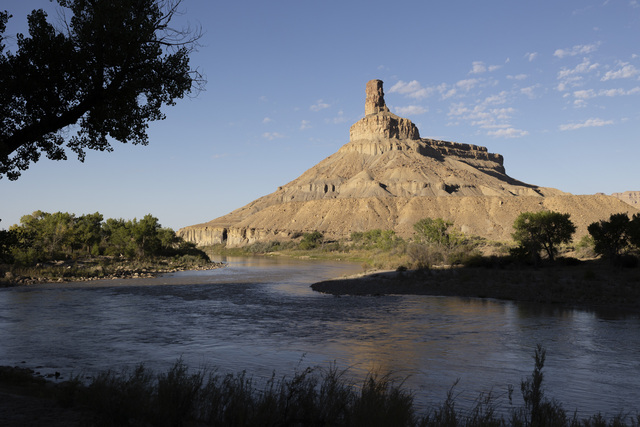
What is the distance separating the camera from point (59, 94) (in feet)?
37.1

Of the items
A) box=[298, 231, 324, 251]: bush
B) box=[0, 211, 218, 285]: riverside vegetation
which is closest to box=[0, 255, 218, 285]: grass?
box=[0, 211, 218, 285]: riverside vegetation

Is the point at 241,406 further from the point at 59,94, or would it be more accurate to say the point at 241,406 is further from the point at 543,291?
the point at 543,291

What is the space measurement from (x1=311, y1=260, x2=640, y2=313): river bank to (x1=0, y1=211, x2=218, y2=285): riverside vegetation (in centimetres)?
2413

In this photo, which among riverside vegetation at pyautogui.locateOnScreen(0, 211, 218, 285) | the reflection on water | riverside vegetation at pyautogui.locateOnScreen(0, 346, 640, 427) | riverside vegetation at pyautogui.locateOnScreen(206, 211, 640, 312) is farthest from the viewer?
riverside vegetation at pyautogui.locateOnScreen(0, 211, 218, 285)

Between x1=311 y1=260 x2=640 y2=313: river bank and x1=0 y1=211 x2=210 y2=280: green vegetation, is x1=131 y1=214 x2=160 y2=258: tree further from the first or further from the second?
x1=311 y1=260 x2=640 y2=313: river bank

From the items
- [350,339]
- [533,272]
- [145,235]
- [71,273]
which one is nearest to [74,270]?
[71,273]

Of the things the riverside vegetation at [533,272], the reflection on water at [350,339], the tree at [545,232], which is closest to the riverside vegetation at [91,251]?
the reflection on water at [350,339]

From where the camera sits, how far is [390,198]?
13825 cm

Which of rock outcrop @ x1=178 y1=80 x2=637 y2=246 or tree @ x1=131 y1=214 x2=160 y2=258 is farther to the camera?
rock outcrop @ x1=178 y1=80 x2=637 y2=246

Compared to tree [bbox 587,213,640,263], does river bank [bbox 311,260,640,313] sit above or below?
below

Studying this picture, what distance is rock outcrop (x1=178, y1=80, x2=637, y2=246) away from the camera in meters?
123

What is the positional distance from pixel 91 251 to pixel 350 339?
59.2m

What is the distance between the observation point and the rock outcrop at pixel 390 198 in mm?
123375

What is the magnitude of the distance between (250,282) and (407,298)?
55.9 feet
